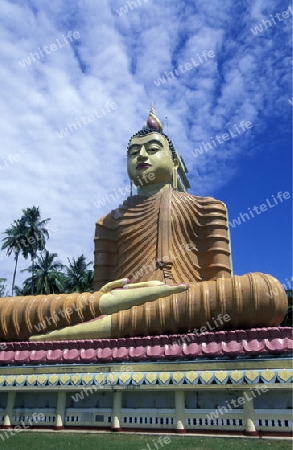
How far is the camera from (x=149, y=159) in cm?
1250

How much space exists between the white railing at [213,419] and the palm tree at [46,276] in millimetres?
22378

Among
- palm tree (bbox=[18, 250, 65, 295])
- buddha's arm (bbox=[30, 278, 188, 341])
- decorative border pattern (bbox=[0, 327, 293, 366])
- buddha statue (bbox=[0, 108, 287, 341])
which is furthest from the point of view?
palm tree (bbox=[18, 250, 65, 295])

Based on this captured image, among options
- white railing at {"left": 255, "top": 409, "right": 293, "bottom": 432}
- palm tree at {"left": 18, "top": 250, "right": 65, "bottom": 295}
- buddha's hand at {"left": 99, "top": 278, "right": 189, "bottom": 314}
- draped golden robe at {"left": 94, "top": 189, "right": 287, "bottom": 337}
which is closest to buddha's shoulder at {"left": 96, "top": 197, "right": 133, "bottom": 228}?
draped golden robe at {"left": 94, "top": 189, "right": 287, "bottom": 337}

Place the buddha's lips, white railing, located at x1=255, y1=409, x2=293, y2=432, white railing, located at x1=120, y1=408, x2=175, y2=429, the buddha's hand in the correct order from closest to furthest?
white railing, located at x1=255, y1=409, x2=293, y2=432
white railing, located at x1=120, y1=408, x2=175, y2=429
the buddha's hand
the buddha's lips

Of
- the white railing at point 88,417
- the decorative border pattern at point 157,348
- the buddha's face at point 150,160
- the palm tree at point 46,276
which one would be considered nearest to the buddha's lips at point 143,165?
the buddha's face at point 150,160

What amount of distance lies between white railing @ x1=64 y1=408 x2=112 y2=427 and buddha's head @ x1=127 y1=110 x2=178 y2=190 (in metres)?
6.93

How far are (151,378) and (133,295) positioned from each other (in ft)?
6.63

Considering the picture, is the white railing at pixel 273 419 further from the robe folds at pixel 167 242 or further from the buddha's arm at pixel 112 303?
the robe folds at pixel 167 242

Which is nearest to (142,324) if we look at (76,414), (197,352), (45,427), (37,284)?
(197,352)

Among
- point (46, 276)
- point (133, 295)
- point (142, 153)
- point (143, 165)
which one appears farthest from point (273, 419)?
point (46, 276)

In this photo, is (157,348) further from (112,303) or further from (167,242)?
(167,242)

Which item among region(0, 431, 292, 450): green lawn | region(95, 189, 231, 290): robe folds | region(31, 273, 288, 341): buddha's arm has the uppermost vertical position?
region(95, 189, 231, 290): robe folds

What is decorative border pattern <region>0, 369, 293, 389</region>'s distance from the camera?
21.2 ft

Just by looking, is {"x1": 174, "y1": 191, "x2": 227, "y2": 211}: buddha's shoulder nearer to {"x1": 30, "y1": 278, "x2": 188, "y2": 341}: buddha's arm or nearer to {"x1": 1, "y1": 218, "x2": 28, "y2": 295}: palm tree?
{"x1": 30, "y1": 278, "x2": 188, "y2": 341}: buddha's arm
